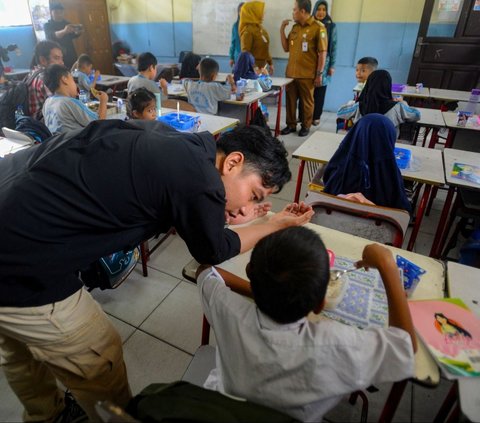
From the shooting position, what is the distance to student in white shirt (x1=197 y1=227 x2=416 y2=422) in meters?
0.74

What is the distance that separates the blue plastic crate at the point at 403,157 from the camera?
2.19 meters

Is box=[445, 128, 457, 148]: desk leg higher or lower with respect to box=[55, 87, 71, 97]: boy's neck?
lower

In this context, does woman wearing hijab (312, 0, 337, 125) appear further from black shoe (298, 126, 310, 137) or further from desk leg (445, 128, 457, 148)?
desk leg (445, 128, 457, 148)

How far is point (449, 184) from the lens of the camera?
6.55 feet

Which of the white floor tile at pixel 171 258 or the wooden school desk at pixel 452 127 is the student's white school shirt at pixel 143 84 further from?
the wooden school desk at pixel 452 127

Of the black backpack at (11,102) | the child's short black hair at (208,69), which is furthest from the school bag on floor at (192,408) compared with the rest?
the child's short black hair at (208,69)

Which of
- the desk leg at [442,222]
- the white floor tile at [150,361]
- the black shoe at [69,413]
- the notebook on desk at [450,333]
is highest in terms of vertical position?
the notebook on desk at [450,333]

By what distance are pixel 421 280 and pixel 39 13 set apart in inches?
331

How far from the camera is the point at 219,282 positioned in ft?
3.17

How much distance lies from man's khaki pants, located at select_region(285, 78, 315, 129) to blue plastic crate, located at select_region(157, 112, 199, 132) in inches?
106

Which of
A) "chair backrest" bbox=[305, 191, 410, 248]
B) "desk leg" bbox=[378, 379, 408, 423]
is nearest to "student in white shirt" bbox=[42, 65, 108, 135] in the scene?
"chair backrest" bbox=[305, 191, 410, 248]

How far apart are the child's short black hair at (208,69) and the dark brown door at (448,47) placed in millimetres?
3544

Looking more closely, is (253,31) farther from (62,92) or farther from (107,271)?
(107,271)

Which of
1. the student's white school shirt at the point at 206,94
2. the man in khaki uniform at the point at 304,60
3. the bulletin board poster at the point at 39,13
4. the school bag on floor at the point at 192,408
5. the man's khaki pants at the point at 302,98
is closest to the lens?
the school bag on floor at the point at 192,408
